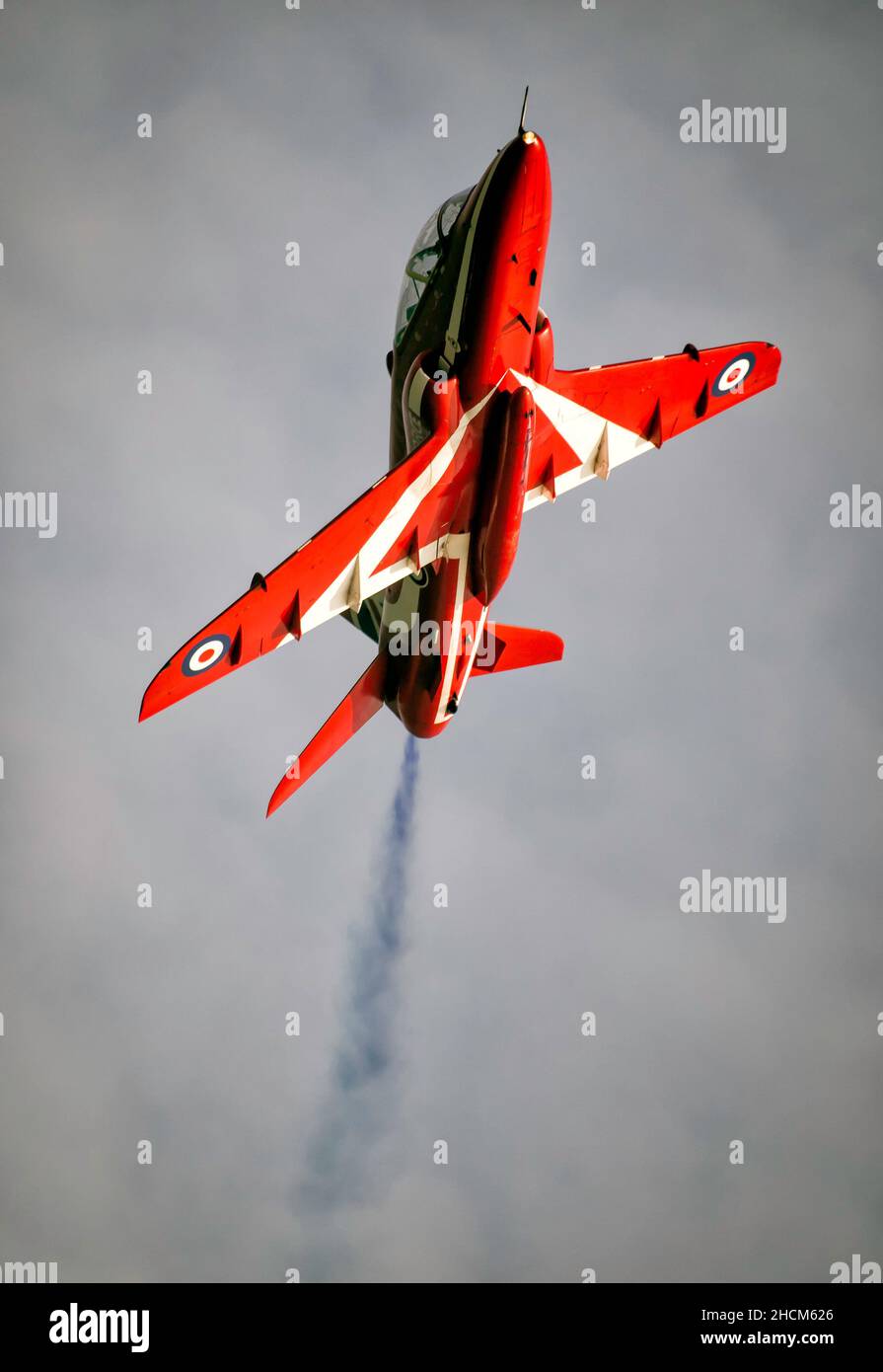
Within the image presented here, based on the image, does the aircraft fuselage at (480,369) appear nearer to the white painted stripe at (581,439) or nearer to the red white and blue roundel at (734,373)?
the white painted stripe at (581,439)

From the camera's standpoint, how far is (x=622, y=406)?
31609 millimetres

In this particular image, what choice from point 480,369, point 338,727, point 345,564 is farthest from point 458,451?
point 338,727

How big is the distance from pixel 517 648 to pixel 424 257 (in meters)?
9.58

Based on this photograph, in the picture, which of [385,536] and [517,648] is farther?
[517,648]

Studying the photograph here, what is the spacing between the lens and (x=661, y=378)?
3216 centimetres

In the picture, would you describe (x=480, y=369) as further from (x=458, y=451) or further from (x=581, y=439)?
(x=581, y=439)

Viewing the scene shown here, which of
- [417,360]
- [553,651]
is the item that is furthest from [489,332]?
[553,651]

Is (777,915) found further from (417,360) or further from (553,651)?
(417,360)

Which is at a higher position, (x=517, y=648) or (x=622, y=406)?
(x=622, y=406)

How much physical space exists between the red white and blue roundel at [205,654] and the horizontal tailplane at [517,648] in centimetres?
887

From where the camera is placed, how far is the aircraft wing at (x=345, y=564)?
1070 inches

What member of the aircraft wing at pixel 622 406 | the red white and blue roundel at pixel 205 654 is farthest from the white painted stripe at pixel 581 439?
the red white and blue roundel at pixel 205 654

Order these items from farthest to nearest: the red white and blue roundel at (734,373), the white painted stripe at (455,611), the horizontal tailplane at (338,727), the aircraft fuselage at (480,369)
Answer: the red white and blue roundel at (734,373) → the horizontal tailplane at (338,727) → the white painted stripe at (455,611) → the aircraft fuselage at (480,369)

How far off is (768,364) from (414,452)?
9.44 m
